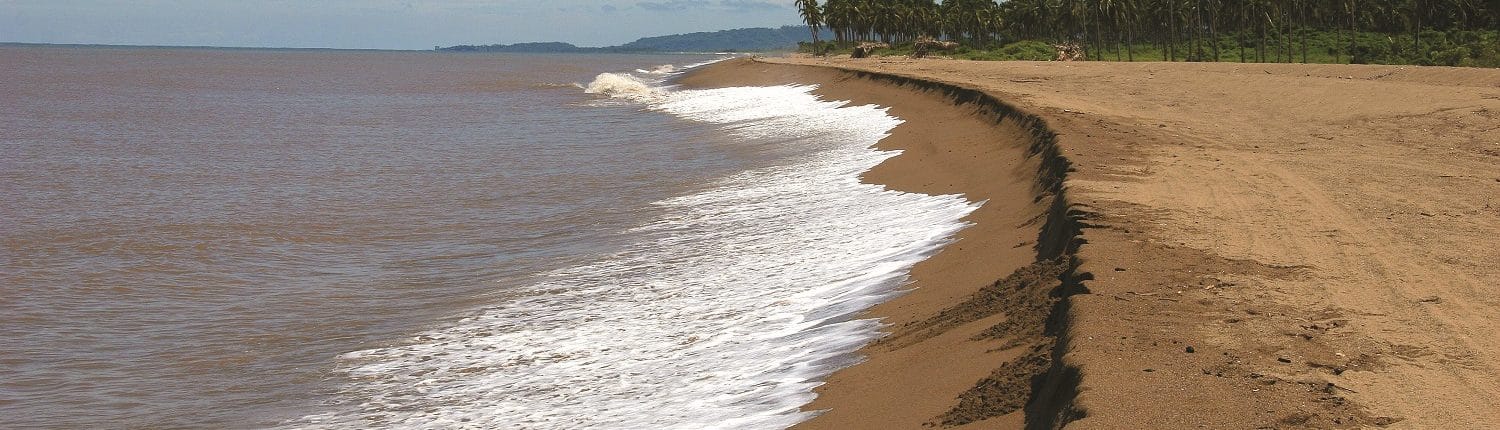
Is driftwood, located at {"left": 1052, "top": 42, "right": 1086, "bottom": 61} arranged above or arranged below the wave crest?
below

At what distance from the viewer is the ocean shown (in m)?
8.45

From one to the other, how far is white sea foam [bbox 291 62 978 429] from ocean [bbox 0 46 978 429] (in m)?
0.03

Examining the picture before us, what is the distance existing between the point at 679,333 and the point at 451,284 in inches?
143

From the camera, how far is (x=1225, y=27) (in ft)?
373

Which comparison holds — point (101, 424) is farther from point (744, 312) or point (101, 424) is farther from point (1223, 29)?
point (1223, 29)

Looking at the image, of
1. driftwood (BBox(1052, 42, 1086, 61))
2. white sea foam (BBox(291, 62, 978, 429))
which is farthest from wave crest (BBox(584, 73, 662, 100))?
white sea foam (BBox(291, 62, 978, 429))

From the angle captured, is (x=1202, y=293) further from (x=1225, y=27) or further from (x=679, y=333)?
(x=1225, y=27)

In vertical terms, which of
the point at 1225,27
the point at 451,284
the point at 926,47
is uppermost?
the point at 451,284

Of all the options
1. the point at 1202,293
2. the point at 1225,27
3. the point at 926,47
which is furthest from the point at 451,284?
the point at 1225,27

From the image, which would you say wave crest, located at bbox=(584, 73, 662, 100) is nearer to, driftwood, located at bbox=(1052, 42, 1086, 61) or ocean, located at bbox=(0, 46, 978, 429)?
driftwood, located at bbox=(1052, 42, 1086, 61)

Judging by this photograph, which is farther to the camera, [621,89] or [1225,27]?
[1225,27]

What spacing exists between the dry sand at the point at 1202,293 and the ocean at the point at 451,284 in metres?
0.76

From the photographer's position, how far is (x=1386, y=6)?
96125 millimetres

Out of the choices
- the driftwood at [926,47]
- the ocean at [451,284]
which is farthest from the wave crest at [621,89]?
the driftwood at [926,47]
